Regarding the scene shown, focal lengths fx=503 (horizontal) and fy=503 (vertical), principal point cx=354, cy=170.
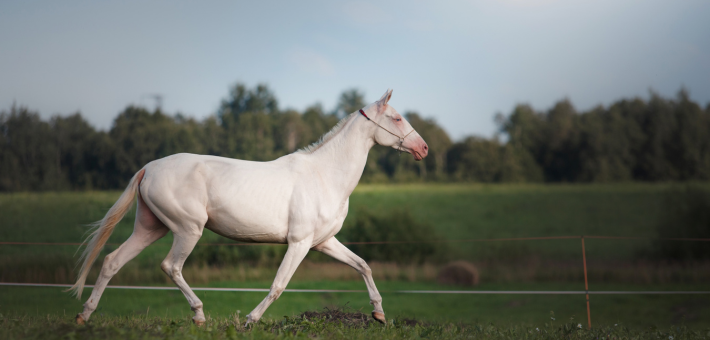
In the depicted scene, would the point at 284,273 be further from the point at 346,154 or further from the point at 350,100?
the point at 350,100

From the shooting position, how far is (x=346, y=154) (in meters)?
4.73

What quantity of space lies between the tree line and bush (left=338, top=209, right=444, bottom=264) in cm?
517

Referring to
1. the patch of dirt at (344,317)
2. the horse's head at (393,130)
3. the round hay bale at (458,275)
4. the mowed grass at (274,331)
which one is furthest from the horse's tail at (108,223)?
the round hay bale at (458,275)

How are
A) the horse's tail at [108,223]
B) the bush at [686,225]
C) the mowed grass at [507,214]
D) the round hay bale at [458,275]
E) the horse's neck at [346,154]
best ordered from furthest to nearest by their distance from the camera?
the bush at [686,225], the mowed grass at [507,214], the round hay bale at [458,275], the horse's neck at [346,154], the horse's tail at [108,223]

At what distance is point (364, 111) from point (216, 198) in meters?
1.59

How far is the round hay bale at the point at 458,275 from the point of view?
21.0 m

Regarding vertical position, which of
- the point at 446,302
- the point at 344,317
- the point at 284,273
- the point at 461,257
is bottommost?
the point at 446,302

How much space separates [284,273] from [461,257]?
23.6 m

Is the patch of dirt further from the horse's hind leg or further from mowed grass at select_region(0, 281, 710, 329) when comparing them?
mowed grass at select_region(0, 281, 710, 329)

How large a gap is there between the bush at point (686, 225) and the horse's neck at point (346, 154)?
74.5 feet

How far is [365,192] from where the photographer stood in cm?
2995

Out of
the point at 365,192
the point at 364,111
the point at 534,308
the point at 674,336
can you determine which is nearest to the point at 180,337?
the point at 364,111

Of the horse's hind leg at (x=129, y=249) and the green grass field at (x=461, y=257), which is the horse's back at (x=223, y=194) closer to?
the horse's hind leg at (x=129, y=249)

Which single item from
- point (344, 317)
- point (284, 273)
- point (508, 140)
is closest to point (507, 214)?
point (508, 140)
